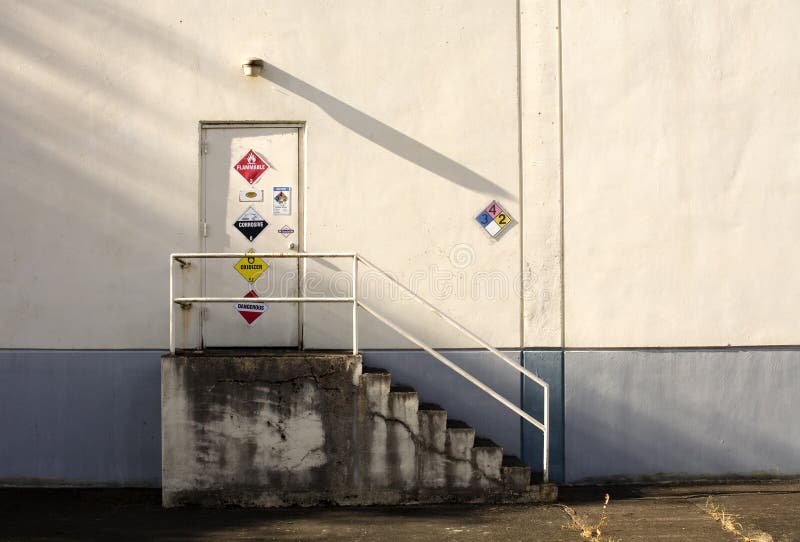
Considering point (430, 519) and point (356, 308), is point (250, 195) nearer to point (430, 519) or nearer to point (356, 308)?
point (356, 308)

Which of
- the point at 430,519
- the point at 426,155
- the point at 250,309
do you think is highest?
the point at 426,155

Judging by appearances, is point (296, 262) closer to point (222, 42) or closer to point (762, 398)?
point (222, 42)

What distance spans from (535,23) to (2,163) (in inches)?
217

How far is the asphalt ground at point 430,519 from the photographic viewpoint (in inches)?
267

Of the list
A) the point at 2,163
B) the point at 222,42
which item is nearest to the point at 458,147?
the point at 222,42

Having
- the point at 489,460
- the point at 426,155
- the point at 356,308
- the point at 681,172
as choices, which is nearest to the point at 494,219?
the point at 426,155

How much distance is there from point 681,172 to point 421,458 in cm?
390

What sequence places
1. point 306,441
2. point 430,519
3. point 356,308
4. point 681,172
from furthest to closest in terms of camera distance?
point 681,172 → point 356,308 → point 306,441 → point 430,519

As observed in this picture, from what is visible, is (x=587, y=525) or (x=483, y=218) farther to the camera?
(x=483, y=218)

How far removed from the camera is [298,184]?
8.62 meters

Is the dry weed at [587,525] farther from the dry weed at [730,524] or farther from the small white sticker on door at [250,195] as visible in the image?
the small white sticker on door at [250,195]

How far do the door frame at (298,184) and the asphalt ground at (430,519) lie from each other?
5.82 ft

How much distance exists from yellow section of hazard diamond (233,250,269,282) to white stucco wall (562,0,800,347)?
120 inches

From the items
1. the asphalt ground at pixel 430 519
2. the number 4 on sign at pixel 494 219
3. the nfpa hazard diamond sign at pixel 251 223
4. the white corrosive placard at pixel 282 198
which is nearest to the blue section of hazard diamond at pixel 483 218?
the number 4 on sign at pixel 494 219
